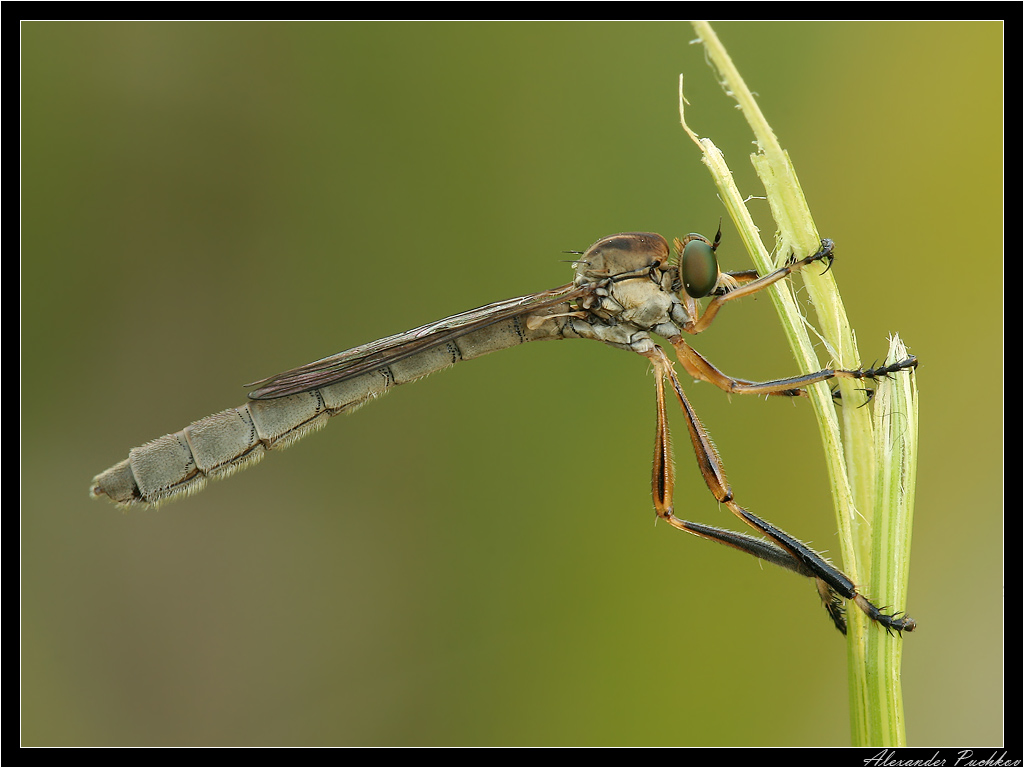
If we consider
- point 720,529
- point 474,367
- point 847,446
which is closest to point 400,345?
point 474,367

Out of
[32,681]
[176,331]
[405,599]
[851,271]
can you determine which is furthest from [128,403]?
[851,271]

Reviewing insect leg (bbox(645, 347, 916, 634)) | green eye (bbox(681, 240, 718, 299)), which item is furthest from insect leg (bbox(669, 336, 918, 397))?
green eye (bbox(681, 240, 718, 299))

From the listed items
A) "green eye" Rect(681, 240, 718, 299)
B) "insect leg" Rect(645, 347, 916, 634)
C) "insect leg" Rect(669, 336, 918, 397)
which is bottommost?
"insect leg" Rect(645, 347, 916, 634)

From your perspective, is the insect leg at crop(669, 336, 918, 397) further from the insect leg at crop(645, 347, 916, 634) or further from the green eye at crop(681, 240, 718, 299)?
the green eye at crop(681, 240, 718, 299)

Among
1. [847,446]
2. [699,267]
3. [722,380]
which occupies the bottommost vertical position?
[847,446]

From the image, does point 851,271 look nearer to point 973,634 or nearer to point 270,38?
point 973,634

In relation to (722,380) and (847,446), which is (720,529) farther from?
(847,446)
